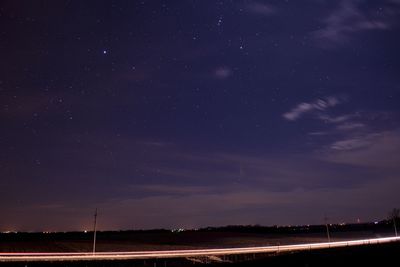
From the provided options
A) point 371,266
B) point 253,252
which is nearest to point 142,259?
point 253,252

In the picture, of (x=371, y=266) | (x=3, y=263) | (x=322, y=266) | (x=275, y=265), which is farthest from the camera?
(x=3, y=263)

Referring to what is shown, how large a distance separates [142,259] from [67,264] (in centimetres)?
1179

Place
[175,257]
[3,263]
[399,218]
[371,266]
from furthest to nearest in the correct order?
[399,218] → [175,257] → [3,263] → [371,266]

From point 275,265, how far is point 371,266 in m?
8.81

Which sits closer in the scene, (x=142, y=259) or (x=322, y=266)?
(x=322, y=266)

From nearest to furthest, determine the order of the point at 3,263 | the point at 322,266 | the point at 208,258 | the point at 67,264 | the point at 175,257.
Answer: the point at 322,266
the point at 3,263
the point at 67,264
the point at 175,257
the point at 208,258

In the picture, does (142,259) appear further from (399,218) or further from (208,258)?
(399,218)

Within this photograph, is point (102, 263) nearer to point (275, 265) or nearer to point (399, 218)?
point (275, 265)

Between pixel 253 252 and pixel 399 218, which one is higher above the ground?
pixel 399 218

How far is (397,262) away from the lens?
2808 centimetres

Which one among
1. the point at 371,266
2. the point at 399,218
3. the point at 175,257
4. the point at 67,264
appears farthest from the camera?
the point at 399,218

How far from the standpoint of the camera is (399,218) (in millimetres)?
196375

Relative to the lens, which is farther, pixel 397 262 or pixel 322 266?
pixel 322 266

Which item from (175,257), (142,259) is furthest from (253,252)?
(142,259)
